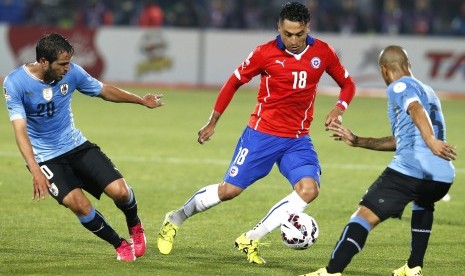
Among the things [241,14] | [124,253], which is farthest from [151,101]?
[241,14]

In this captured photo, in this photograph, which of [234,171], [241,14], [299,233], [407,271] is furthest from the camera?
[241,14]

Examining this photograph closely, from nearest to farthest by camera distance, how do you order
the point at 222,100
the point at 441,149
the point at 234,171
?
1. the point at 441,149
2. the point at 234,171
3. the point at 222,100

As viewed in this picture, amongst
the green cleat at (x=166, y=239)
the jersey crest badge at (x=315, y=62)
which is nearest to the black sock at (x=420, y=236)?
the jersey crest badge at (x=315, y=62)

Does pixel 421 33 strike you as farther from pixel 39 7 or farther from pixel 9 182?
pixel 9 182

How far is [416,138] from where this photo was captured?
7.53 meters

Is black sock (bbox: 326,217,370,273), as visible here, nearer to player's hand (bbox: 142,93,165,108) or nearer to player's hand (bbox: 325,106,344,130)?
player's hand (bbox: 325,106,344,130)

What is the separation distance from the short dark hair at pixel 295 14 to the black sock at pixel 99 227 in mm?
2249

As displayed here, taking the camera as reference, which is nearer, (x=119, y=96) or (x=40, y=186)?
(x=40, y=186)

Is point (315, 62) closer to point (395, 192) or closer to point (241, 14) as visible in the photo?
point (395, 192)

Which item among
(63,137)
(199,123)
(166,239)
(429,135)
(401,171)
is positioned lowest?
(199,123)

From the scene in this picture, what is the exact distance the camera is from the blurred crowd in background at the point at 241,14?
27.3 metres

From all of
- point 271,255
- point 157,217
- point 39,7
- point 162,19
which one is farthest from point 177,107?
point 271,255

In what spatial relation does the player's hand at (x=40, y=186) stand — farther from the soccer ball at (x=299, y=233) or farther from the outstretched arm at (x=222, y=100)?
the soccer ball at (x=299, y=233)

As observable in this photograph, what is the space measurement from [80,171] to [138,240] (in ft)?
2.62
